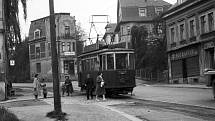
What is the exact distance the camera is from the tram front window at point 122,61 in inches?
1013

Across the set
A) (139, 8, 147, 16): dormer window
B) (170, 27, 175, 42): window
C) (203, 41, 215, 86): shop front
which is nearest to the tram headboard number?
(203, 41, 215, 86): shop front

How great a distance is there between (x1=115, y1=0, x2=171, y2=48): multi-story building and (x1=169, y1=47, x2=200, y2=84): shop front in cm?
3480

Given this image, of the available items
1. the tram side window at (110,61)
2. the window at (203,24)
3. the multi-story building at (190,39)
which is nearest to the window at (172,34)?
the multi-story building at (190,39)

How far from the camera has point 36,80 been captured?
87.8 feet

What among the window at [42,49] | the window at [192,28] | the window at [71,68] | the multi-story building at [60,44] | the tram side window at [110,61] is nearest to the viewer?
the tram side window at [110,61]

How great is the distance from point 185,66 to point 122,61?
22.2 metres

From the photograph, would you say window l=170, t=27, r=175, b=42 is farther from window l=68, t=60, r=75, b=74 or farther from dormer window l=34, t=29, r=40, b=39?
dormer window l=34, t=29, r=40, b=39

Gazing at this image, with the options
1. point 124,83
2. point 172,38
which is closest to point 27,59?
point 172,38

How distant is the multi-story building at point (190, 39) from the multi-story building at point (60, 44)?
2842 centimetres

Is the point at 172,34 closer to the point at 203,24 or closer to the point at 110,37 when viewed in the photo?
the point at 203,24

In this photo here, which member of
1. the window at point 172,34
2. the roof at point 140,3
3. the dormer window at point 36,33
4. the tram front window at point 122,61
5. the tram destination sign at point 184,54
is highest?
the roof at point 140,3

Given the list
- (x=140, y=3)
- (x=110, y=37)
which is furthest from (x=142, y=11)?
(x=110, y=37)

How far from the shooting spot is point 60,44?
251ft

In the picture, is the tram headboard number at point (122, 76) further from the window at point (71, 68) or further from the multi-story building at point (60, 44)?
the window at point (71, 68)
